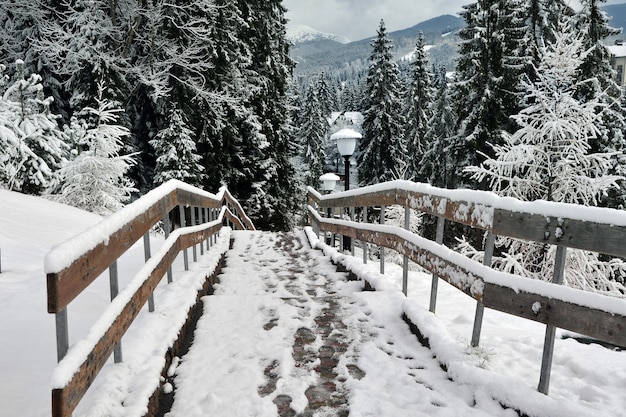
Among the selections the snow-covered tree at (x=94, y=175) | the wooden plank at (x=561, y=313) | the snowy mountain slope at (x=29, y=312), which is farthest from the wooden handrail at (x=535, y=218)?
the snow-covered tree at (x=94, y=175)

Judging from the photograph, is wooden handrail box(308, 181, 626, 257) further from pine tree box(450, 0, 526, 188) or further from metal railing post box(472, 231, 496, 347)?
pine tree box(450, 0, 526, 188)

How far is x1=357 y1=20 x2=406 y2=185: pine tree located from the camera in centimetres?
3516

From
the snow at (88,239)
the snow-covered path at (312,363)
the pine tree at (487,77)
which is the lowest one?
the snow-covered path at (312,363)

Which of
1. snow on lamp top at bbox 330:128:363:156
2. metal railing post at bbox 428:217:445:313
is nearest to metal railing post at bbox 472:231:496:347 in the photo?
metal railing post at bbox 428:217:445:313

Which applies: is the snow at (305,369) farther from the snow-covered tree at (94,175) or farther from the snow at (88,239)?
the snow-covered tree at (94,175)

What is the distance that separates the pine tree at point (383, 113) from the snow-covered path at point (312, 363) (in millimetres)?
31105

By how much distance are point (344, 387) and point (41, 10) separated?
19775 mm

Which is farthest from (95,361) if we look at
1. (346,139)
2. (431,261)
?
(346,139)

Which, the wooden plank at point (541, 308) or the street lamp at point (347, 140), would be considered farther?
the street lamp at point (347, 140)

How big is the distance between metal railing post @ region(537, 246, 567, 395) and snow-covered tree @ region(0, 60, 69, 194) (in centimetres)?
1023

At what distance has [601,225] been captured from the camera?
2.17 m

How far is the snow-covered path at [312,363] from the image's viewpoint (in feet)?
8.54

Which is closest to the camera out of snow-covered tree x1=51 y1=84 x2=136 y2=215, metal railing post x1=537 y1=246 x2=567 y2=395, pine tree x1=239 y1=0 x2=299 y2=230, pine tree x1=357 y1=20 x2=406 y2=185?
metal railing post x1=537 y1=246 x2=567 y2=395

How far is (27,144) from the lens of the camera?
34.9 feet
